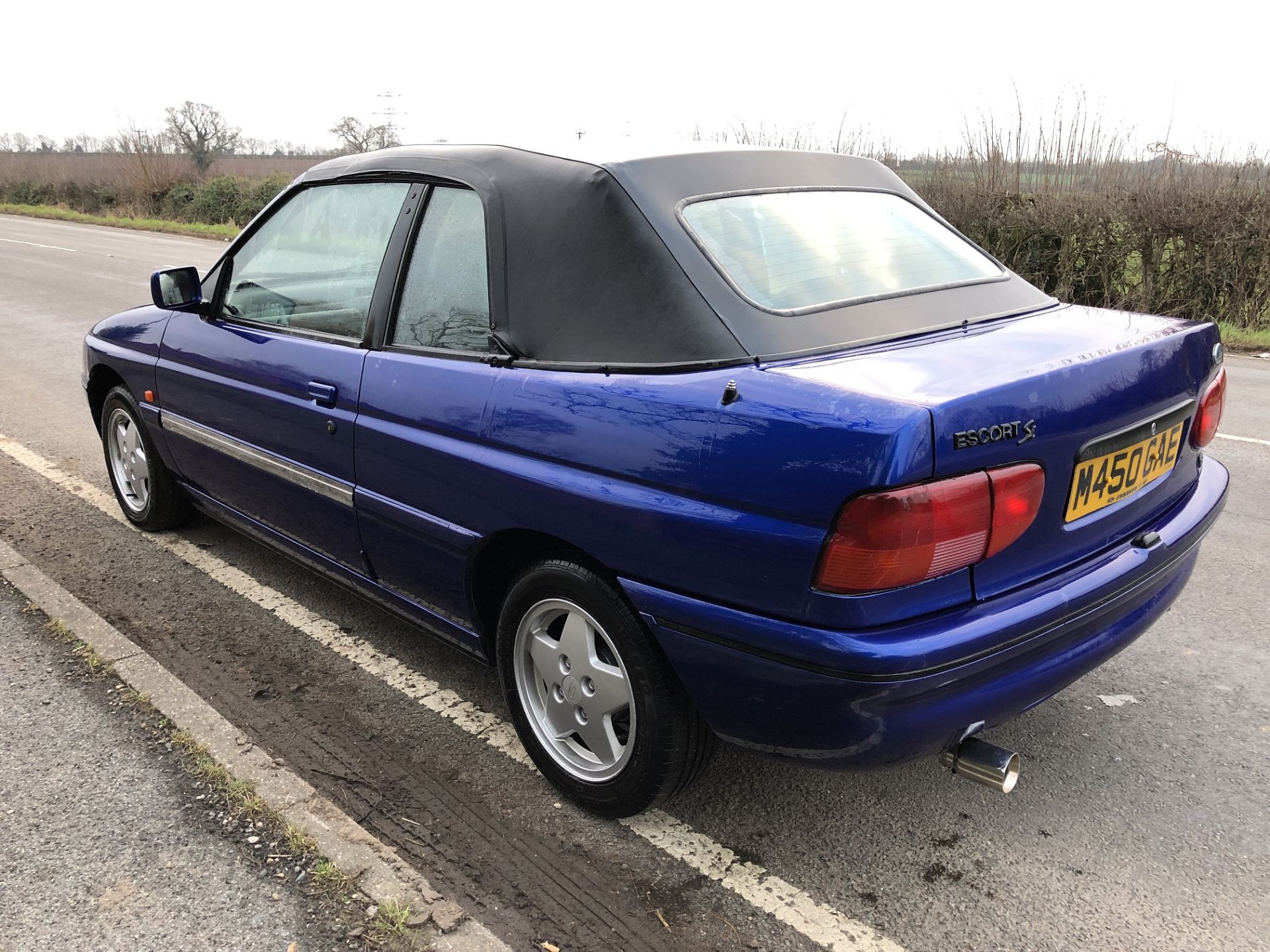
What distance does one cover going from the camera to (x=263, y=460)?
3578 millimetres

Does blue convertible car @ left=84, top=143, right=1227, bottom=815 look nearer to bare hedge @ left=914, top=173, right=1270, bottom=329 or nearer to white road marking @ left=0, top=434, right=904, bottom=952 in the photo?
white road marking @ left=0, top=434, right=904, bottom=952

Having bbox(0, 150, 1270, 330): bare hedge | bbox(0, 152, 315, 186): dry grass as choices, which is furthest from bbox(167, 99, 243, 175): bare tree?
bbox(0, 150, 1270, 330): bare hedge

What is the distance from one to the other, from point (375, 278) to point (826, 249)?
55.6 inches

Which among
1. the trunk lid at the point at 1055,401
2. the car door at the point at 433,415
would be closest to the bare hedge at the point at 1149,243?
the trunk lid at the point at 1055,401

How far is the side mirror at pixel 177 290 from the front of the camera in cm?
397

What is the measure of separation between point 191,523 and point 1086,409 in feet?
13.8

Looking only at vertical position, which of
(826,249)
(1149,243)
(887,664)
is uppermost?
(826,249)

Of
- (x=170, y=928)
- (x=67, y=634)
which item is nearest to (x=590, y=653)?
(x=170, y=928)

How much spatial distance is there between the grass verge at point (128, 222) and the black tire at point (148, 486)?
71.6ft

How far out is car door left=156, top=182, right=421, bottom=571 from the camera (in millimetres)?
3188

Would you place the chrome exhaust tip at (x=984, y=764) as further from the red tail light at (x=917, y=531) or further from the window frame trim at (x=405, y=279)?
the window frame trim at (x=405, y=279)

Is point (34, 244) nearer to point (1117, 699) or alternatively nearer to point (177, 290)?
point (177, 290)

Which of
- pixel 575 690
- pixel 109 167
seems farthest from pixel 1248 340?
pixel 109 167

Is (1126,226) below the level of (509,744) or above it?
above
